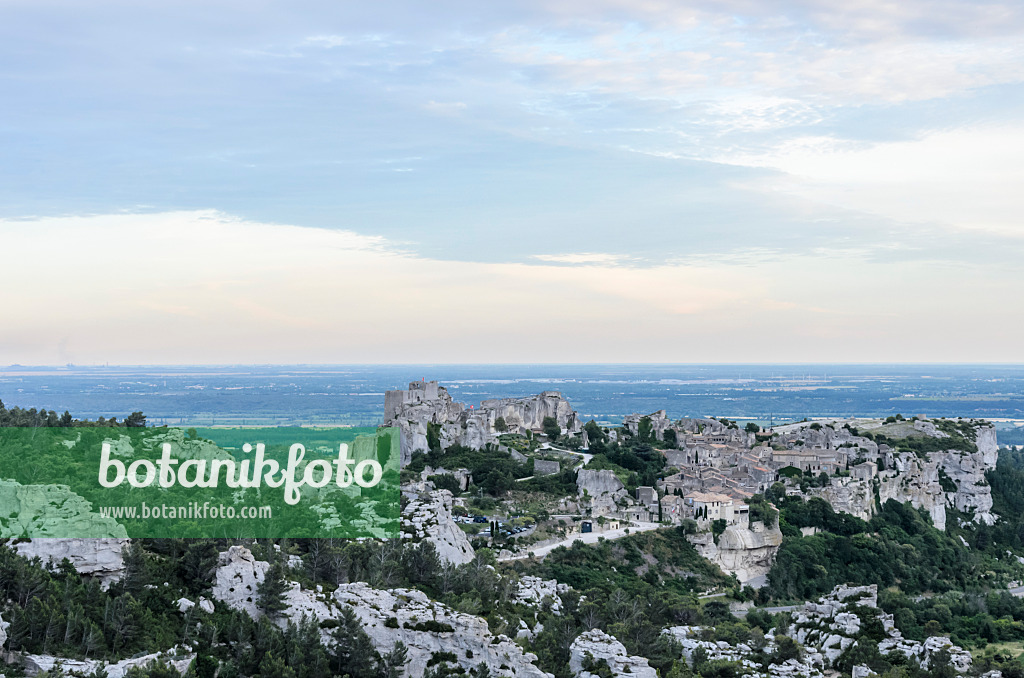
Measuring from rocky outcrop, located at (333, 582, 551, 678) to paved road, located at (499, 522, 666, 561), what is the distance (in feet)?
48.2

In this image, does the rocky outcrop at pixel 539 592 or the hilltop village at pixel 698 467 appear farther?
the hilltop village at pixel 698 467

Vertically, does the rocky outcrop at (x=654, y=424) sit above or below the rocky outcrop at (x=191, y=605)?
above

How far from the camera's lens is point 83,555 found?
62.2ft

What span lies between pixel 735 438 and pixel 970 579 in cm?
1621

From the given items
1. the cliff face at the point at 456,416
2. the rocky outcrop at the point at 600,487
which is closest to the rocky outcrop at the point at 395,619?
the rocky outcrop at the point at 600,487

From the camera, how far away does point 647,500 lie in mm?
45156

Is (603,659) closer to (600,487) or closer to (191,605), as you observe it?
(191,605)

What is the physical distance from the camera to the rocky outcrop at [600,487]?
4413 cm

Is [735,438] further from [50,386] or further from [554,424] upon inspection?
[50,386]

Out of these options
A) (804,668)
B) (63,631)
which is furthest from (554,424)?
(63,631)

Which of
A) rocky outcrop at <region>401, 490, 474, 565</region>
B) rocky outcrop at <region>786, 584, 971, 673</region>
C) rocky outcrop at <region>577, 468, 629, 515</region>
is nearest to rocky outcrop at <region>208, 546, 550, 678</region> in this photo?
rocky outcrop at <region>401, 490, 474, 565</region>

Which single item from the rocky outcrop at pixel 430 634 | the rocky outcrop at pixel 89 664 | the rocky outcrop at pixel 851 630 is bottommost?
the rocky outcrop at pixel 851 630

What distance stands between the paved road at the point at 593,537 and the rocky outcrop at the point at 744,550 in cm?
209

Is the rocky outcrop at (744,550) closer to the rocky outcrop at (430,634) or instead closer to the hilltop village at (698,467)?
the hilltop village at (698,467)
